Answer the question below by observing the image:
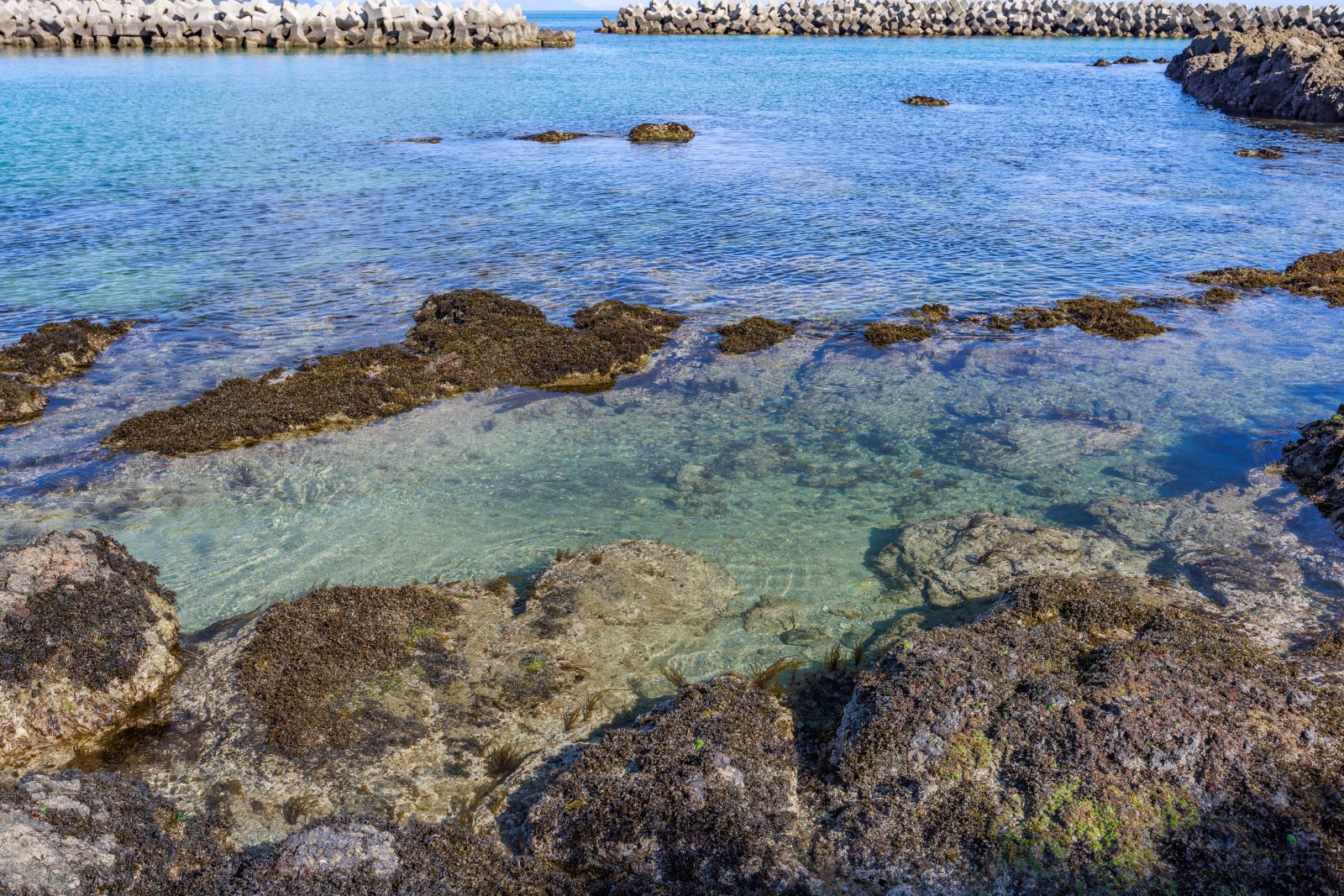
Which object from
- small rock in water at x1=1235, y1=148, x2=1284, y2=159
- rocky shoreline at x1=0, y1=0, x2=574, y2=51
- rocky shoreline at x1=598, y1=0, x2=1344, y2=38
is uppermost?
rocky shoreline at x1=598, y1=0, x2=1344, y2=38

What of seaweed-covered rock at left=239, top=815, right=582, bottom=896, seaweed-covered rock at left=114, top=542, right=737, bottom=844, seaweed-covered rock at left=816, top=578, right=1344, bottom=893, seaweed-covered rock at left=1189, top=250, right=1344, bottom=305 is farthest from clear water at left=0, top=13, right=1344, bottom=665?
seaweed-covered rock at left=239, top=815, right=582, bottom=896

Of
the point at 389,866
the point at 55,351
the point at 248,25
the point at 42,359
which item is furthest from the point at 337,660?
the point at 248,25

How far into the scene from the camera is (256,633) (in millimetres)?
7820

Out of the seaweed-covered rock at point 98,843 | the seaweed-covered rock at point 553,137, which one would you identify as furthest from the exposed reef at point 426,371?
the seaweed-covered rock at point 553,137

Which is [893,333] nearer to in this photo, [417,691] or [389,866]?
[417,691]

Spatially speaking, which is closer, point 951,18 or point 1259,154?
point 1259,154

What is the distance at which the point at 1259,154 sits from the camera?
32.0 metres

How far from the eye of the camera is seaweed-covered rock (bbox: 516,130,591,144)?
35.9 metres

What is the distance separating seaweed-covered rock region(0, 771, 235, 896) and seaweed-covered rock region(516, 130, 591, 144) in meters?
33.5

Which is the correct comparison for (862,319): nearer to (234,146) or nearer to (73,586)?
(73,586)

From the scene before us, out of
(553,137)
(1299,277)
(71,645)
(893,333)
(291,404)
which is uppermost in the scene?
(553,137)

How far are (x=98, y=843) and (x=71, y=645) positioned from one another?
8.81ft

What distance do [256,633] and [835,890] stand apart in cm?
547

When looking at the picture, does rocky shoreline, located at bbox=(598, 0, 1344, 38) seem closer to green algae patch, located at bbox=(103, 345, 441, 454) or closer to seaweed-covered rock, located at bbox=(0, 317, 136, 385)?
seaweed-covered rock, located at bbox=(0, 317, 136, 385)
